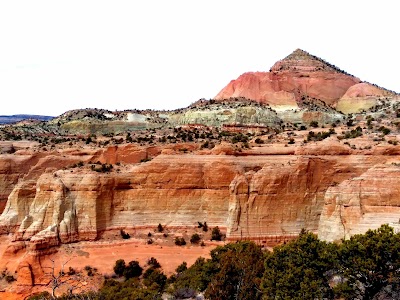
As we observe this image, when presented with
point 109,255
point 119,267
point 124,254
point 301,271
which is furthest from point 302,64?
point 301,271

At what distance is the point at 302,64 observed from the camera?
271 ft

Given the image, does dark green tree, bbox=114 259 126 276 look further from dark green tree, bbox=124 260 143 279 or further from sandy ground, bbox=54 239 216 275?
sandy ground, bbox=54 239 216 275

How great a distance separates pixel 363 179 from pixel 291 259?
10737 mm

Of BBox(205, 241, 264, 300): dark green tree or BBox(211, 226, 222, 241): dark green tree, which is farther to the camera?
BBox(211, 226, 222, 241): dark green tree

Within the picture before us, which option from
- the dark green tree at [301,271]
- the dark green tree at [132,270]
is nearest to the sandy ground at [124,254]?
the dark green tree at [132,270]

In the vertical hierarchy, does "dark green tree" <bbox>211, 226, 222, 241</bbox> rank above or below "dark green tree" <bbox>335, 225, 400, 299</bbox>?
below

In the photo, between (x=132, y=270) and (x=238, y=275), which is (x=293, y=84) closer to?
(x=132, y=270)

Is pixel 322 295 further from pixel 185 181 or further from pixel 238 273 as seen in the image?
pixel 185 181

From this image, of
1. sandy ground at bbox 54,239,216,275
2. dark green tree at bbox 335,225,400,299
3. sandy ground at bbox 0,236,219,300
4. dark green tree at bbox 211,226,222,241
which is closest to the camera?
dark green tree at bbox 335,225,400,299

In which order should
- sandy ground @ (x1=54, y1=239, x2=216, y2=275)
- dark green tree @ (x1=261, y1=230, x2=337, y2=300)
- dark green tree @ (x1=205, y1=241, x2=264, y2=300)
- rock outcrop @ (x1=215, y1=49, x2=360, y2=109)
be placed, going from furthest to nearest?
1. rock outcrop @ (x1=215, y1=49, x2=360, y2=109)
2. sandy ground @ (x1=54, y1=239, x2=216, y2=275)
3. dark green tree @ (x1=205, y1=241, x2=264, y2=300)
4. dark green tree @ (x1=261, y1=230, x2=337, y2=300)

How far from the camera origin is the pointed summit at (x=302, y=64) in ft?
266

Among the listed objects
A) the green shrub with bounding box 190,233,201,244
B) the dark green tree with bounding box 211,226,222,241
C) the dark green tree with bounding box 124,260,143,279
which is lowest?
the dark green tree with bounding box 124,260,143,279

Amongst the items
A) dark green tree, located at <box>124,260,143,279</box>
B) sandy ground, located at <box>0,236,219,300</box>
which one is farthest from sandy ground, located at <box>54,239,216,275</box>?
dark green tree, located at <box>124,260,143,279</box>

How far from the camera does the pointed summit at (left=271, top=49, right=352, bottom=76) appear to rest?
8106 centimetres
